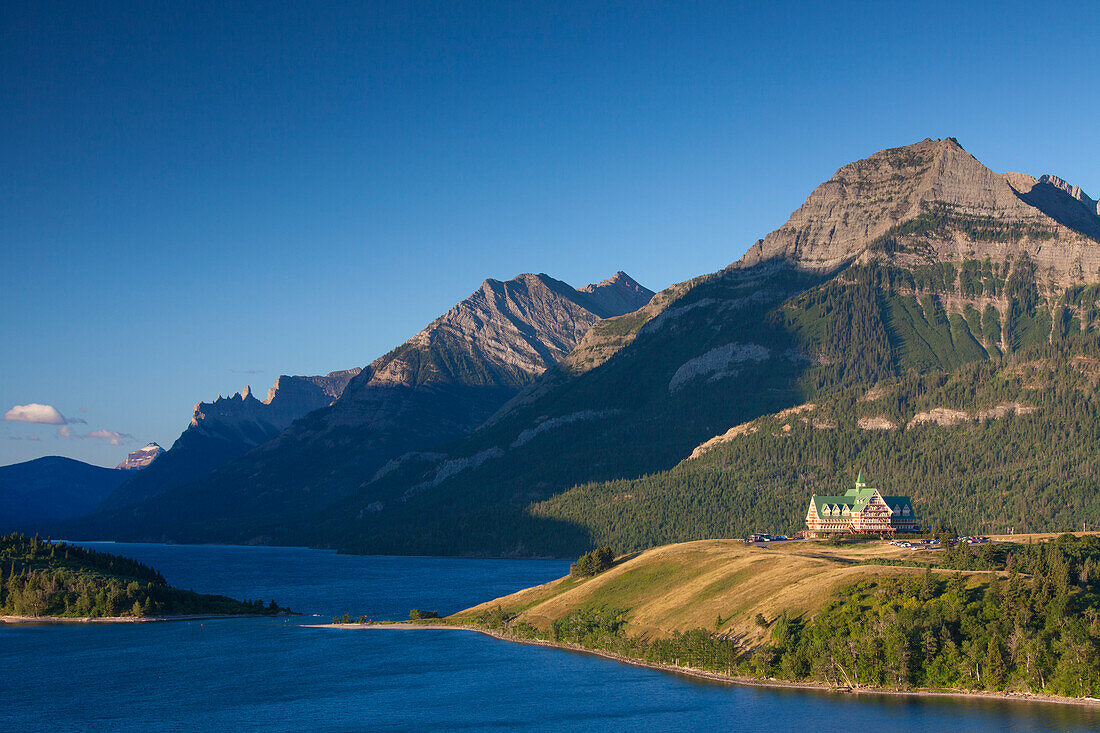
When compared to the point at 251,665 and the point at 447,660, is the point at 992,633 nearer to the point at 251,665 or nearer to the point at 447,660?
the point at 447,660

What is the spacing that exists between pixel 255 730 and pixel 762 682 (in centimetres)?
7088

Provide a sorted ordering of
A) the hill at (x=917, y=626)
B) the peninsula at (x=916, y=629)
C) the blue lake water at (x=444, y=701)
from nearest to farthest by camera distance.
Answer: the blue lake water at (x=444, y=701)
the peninsula at (x=916, y=629)
the hill at (x=917, y=626)

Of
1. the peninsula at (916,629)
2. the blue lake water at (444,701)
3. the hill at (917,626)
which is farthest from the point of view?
the hill at (917,626)

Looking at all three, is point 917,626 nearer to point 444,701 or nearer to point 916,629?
point 916,629

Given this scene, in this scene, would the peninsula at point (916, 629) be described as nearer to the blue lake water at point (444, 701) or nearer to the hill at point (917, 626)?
the hill at point (917, 626)

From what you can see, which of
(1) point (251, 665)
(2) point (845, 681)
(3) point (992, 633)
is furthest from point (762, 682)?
(1) point (251, 665)

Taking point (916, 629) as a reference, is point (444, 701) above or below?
below

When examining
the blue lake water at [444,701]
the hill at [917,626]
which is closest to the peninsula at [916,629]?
the hill at [917,626]

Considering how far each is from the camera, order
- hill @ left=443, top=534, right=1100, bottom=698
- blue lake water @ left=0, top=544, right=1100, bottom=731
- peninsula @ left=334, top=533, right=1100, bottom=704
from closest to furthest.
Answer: blue lake water @ left=0, top=544, right=1100, bottom=731 < peninsula @ left=334, top=533, right=1100, bottom=704 < hill @ left=443, top=534, right=1100, bottom=698

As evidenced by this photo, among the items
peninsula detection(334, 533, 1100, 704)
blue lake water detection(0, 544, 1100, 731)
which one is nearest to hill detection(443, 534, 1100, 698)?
peninsula detection(334, 533, 1100, 704)

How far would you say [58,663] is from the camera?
199750mm

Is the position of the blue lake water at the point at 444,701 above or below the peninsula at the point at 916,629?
below

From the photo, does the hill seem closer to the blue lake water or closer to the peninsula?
the peninsula

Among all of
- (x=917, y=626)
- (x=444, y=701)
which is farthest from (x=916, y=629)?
(x=444, y=701)
